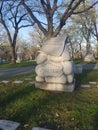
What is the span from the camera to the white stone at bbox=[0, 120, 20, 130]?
16.7ft

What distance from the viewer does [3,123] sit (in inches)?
210

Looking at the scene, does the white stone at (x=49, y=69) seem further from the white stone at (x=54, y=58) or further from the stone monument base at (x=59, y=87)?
the stone monument base at (x=59, y=87)

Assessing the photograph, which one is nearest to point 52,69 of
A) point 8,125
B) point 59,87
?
point 59,87

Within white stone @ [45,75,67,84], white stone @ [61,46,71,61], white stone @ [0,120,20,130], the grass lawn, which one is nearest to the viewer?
white stone @ [0,120,20,130]

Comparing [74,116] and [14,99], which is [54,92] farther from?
[74,116]

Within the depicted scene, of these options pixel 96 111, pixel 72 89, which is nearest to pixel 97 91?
pixel 72 89

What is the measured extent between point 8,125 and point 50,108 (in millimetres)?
1590

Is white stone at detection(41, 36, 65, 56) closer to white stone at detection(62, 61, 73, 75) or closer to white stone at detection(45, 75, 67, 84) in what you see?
white stone at detection(62, 61, 73, 75)

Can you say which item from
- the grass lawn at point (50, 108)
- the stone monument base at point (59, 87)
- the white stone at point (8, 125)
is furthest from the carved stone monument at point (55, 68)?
the white stone at point (8, 125)

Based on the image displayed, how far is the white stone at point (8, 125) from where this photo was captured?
5.09 meters

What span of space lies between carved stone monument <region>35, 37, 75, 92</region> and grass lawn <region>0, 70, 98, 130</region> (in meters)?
0.35

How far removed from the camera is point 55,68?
27.9 feet

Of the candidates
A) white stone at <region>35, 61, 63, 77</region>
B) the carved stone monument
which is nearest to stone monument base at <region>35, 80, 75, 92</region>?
the carved stone monument

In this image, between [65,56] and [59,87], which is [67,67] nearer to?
[65,56]
